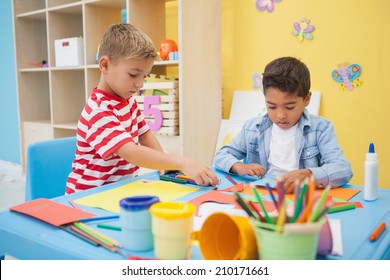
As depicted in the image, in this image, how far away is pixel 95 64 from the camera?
2.73m

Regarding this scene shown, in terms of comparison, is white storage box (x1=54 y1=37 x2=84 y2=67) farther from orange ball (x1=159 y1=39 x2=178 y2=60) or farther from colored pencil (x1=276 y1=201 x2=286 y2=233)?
colored pencil (x1=276 y1=201 x2=286 y2=233)

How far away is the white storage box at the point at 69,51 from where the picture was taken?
2.83 meters

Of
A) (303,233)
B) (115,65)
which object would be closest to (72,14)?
(115,65)

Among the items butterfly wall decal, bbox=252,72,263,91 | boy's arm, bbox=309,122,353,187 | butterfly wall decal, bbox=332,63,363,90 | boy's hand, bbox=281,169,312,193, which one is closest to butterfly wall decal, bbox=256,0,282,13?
butterfly wall decal, bbox=252,72,263,91

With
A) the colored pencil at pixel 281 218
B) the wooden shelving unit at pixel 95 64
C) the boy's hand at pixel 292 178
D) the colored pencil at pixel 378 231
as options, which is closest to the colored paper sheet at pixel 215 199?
the boy's hand at pixel 292 178

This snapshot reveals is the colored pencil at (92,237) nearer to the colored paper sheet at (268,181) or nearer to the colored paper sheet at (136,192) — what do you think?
the colored paper sheet at (136,192)

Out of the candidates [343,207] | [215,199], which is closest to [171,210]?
[215,199]

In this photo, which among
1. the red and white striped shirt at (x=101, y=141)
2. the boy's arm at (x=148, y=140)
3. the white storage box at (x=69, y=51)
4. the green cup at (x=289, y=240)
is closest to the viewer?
the green cup at (x=289, y=240)

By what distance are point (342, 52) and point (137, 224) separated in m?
1.82

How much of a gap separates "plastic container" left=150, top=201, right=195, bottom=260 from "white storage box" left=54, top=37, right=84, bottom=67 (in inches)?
96.9

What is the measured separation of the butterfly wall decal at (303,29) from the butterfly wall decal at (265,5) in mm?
185

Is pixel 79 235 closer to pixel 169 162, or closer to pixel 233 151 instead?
pixel 169 162
